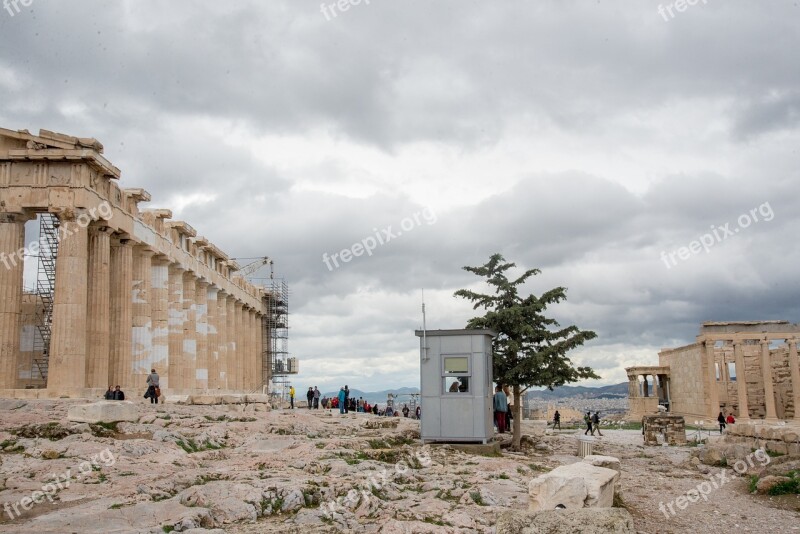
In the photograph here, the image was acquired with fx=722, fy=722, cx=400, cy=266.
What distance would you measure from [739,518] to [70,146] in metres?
28.4

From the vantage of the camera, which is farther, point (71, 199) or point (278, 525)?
point (71, 199)

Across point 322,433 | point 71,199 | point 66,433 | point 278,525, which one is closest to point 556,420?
point 322,433

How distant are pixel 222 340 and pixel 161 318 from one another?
605 inches

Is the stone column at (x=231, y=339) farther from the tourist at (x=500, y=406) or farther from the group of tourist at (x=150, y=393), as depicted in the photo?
the tourist at (x=500, y=406)

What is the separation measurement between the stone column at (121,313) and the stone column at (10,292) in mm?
4596

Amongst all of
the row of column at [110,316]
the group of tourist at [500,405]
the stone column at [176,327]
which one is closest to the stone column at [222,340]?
the row of column at [110,316]

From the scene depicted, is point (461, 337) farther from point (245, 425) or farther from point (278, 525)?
point (278, 525)

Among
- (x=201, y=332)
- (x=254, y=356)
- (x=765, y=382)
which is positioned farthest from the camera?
(x=254, y=356)

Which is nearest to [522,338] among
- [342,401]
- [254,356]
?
[342,401]

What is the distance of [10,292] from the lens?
101 feet

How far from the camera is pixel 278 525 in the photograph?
12.0 m

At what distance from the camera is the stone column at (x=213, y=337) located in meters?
51.2

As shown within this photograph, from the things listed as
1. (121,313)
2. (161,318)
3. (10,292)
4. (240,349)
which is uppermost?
(10,292)

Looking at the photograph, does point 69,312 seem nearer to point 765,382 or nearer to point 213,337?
point 213,337
